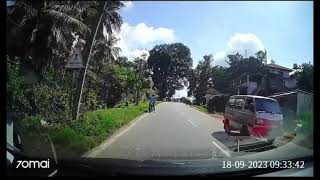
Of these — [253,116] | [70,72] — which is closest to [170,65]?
[253,116]

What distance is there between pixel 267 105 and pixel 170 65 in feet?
6.87

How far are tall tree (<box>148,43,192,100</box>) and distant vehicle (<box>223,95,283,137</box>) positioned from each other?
94 cm

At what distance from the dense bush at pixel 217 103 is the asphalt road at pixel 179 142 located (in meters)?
0.29

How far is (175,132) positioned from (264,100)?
2.82 m

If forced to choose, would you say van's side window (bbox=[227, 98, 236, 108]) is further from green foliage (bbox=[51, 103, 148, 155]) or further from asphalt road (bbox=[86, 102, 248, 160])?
green foliage (bbox=[51, 103, 148, 155])

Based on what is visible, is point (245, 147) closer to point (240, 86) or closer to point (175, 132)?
point (240, 86)

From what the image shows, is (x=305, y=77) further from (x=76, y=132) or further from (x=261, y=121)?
(x=76, y=132)

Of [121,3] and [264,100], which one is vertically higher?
[121,3]

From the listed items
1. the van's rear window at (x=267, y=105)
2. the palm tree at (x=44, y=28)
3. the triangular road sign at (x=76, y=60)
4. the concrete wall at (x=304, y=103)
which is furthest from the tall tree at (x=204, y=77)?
the triangular road sign at (x=76, y=60)

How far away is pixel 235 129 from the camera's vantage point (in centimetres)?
823

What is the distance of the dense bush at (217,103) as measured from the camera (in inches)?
285

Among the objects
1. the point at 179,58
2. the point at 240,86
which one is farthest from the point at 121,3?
the point at 240,86

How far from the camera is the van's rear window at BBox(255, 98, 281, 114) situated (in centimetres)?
739

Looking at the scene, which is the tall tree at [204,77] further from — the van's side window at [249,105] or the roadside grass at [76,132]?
the roadside grass at [76,132]
